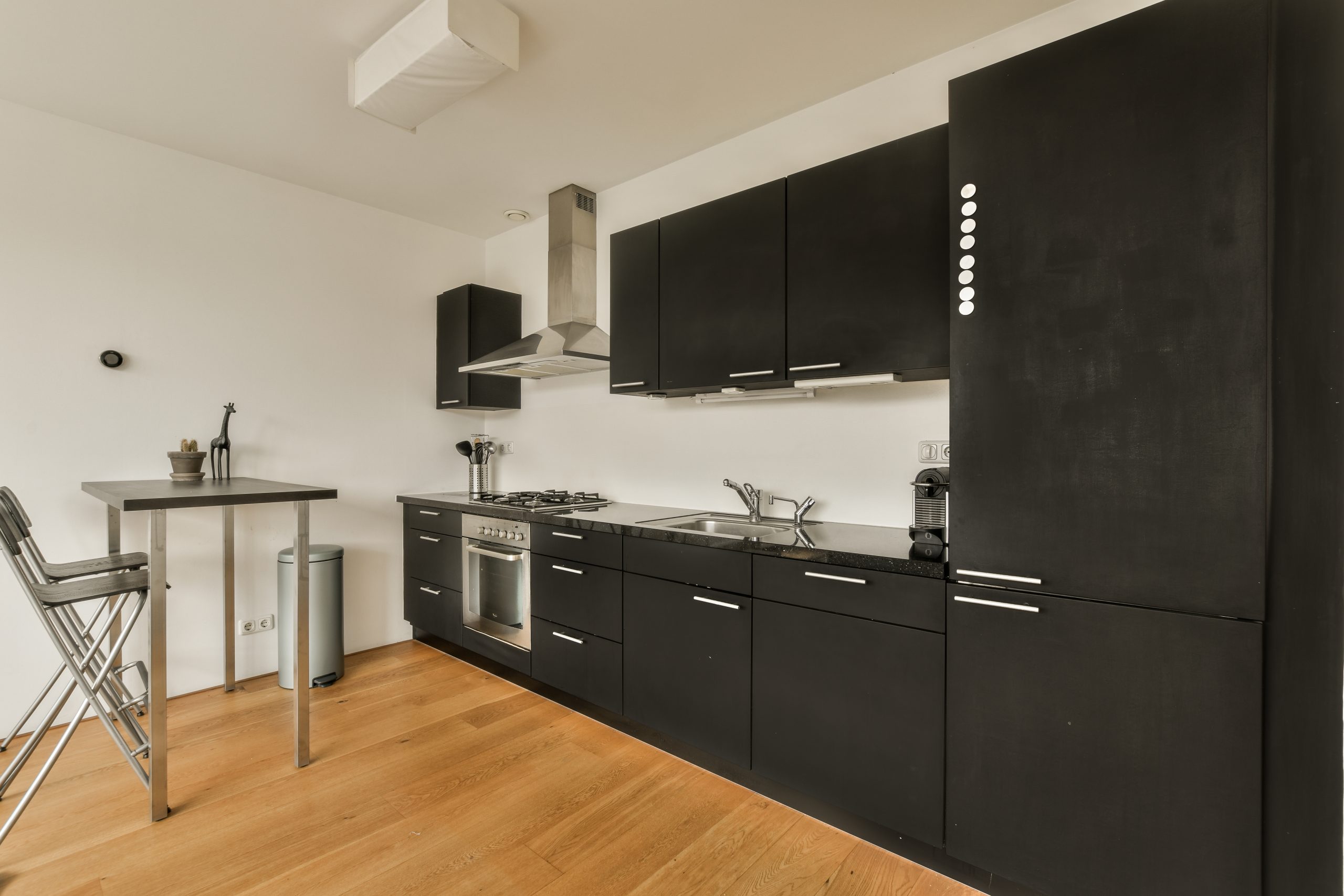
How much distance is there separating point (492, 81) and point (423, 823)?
2.78 m

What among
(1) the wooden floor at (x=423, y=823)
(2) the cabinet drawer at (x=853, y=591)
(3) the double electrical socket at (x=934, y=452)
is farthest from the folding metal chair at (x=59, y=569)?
(3) the double electrical socket at (x=934, y=452)

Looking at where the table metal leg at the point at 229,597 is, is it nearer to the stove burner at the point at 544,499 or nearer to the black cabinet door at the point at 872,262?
the stove burner at the point at 544,499

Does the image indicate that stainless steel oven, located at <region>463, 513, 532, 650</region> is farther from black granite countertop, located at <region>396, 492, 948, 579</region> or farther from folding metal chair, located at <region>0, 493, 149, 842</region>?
folding metal chair, located at <region>0, 493, 149, 842</region>

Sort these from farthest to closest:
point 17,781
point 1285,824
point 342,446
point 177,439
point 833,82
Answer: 1. point 342,446
2. point 177,439
3. point 833,82
4. point 17,781
5. point 1285,824

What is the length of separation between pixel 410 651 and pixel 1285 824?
384cm

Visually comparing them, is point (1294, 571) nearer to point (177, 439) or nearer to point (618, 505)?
point (618, 505)

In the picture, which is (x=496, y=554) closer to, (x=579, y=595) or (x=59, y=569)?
(x=579, y=595)

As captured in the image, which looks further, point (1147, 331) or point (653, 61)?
point (653, 61)

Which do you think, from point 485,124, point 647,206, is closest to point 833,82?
point 647,206

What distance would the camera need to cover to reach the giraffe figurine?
3.08 m

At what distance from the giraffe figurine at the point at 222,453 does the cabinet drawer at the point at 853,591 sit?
278 centimetres

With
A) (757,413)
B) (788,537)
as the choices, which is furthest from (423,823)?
(757,413)

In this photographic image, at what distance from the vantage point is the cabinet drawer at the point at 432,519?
11.1ft

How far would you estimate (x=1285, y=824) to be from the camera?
1306 millimetres
